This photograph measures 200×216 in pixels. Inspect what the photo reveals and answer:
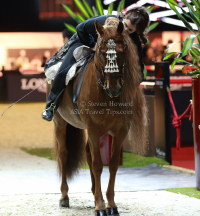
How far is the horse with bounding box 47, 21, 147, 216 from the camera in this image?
417 centimetres

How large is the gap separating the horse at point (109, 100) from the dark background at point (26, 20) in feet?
48.4

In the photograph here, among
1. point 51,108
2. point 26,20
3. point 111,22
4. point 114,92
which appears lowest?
point 51,108

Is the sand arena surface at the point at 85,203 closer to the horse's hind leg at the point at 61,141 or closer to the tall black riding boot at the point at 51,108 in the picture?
the horse's hind leg at the point at 61,141

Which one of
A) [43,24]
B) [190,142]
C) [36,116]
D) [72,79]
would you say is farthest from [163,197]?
[43,24]

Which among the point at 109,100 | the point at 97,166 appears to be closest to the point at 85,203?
the point at 97,166

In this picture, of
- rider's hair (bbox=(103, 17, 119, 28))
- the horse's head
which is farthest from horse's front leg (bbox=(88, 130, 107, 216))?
rider's hair (bbox=(103, 17, 119, 28))

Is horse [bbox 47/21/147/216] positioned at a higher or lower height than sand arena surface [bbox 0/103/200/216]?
higher

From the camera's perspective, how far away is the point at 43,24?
20.0m

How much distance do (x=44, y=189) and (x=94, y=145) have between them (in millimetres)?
1692

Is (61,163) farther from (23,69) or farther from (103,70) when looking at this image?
(23,69)

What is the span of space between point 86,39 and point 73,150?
130 cm

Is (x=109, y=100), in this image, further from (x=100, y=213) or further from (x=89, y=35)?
(x=100, y=213)

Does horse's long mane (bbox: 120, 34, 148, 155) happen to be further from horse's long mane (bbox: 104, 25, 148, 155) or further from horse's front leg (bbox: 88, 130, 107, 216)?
horse's front leg (bbox: 88, 130, 107, 216)

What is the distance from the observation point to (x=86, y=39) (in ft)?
16.4
